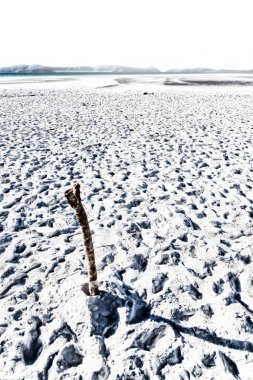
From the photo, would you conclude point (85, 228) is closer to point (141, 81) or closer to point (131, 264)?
point (131, 264)

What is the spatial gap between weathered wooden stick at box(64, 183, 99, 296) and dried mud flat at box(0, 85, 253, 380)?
280 mm

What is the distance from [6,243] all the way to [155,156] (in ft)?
21.9

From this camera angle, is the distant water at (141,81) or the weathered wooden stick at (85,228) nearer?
the weathered wooden stick at (85,228)

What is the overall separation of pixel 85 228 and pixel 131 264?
1652 mm

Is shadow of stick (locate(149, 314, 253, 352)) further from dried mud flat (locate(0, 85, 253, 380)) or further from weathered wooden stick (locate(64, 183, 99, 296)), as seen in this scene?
weathered wooden stick (locate(64, 183, 99, 296))

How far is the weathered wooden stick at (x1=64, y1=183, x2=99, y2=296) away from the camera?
149 inches

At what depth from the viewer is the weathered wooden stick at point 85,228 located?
3.77 metres

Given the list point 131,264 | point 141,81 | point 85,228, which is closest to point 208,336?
point 131,264

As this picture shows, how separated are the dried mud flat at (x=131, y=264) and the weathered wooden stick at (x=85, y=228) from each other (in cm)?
28

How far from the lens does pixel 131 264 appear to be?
5.47 meters

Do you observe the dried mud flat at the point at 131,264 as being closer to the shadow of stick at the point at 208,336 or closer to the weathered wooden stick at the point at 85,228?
the shadow of stick at the point at 208,336

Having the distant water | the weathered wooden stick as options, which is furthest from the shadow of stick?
the distant water

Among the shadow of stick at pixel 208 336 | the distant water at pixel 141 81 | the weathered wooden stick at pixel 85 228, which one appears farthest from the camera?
the distant water at pixel 141 81

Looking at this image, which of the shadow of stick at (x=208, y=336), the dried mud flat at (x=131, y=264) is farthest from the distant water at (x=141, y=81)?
the shadow of stick at (x=208, y=336)
